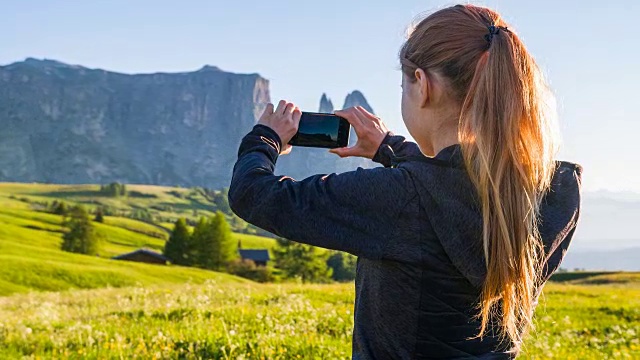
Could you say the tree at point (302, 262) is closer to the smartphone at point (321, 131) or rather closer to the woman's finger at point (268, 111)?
the smartphone at point (321, 131)

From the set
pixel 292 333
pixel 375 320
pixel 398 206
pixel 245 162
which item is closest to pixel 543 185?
pixel 398 206

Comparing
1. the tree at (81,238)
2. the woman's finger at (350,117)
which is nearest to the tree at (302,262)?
the tree at (81,238)

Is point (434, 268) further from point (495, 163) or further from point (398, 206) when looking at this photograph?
point (495, 163)

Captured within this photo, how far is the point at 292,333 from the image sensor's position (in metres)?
6.65

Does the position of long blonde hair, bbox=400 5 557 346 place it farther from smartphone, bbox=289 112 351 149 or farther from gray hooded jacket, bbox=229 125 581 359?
smartphone, bbox=289 112 351 149

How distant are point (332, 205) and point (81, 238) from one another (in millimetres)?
100109

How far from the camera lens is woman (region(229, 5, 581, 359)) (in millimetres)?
2461

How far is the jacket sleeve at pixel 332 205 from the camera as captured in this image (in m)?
2.46

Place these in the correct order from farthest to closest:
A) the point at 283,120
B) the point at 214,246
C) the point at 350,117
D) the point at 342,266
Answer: the point at 342,266 → the point at 214,246 → the point at 350,117 → the point at 283,120

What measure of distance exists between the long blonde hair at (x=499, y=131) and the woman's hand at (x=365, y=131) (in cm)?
79

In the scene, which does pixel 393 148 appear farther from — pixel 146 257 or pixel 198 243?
pixel 146 257

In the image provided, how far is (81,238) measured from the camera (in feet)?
314

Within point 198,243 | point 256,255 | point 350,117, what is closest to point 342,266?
point 256,255

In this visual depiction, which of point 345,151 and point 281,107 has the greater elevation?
point 281,107
